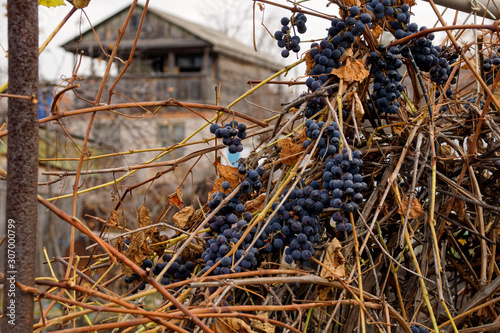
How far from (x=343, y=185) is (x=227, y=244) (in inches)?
10.3

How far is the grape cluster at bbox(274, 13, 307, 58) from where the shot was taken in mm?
1074

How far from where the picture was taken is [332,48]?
1011 mm

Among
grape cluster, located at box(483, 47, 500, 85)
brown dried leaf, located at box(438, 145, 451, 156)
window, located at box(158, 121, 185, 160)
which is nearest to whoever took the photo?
brown dried leaf, located at box(438, 145, 451, 156)

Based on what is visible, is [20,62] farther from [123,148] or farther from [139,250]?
[123,148]

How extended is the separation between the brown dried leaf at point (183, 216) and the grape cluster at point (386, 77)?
1.65 ft

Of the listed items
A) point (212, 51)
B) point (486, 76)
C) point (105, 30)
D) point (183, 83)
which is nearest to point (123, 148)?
point (486, 76)

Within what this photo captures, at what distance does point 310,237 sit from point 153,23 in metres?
19.2

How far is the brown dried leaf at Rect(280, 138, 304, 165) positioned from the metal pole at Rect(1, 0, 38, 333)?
1.71 ft

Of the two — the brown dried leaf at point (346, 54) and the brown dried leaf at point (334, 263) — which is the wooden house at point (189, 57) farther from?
the brown dried leaf at point (334, 263)

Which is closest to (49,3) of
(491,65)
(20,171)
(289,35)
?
(20,171)

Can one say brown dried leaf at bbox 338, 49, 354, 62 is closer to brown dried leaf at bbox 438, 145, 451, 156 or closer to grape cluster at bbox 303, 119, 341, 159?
grape cluster at bbox 303, 119, 341, 159

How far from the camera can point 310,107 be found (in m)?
1.04

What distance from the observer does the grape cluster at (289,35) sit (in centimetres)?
107

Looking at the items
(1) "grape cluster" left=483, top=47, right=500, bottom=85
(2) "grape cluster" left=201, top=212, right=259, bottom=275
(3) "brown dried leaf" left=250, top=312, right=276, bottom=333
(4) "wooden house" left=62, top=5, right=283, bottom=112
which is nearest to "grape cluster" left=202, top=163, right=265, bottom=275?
(2) "grape cluster" left=201, top=212, right=259, bottom=275
